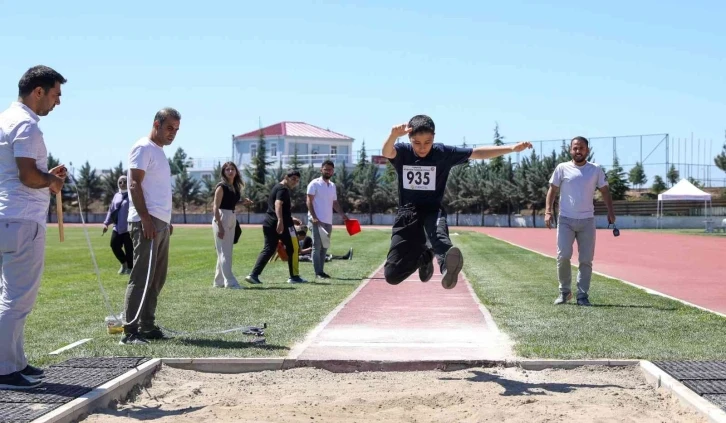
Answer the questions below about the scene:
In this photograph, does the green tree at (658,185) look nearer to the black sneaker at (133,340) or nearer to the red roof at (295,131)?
the red roof at (295,131)

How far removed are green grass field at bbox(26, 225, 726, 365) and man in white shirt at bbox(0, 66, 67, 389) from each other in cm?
108

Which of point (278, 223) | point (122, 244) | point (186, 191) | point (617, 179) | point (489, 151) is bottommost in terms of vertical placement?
point (122, 244)

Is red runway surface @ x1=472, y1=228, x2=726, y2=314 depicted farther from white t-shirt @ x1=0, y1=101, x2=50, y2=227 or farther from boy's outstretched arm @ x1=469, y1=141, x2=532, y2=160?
white t-shirt @ x1=0, y1=101, x2=50, y2=227

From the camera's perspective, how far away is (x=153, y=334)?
26.3 feet

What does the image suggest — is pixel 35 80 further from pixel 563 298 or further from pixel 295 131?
pixel 295 131

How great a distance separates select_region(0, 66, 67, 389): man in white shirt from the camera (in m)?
5.66

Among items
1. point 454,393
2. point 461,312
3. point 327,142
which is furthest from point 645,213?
point 454,393

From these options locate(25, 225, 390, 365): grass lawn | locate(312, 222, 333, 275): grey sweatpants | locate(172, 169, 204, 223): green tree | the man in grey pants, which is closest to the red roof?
locate(172, 169, 204, 223): green tree

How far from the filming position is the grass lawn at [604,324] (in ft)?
23.9

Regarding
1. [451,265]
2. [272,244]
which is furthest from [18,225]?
[272,244]

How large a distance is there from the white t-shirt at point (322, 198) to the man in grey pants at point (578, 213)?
16.5 feet

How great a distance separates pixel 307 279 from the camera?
625 inches

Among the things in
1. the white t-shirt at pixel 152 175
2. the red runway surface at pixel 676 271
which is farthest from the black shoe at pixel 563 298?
the white t-shirt at pixel 152 175

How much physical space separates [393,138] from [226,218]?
274 inches
